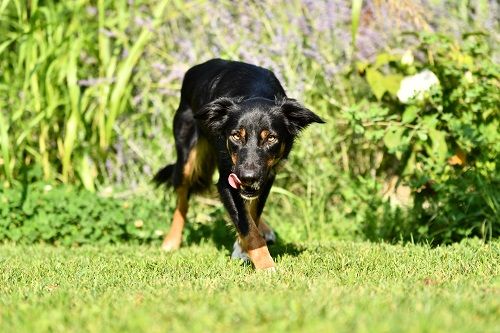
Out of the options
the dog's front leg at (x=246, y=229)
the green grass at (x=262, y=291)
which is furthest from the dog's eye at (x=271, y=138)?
the green grass at (x=262, y=291)

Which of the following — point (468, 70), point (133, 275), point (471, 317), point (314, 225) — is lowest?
point (314, 225)

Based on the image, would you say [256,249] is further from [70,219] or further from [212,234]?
[70,219]

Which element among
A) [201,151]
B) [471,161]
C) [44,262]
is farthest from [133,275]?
[471,161]

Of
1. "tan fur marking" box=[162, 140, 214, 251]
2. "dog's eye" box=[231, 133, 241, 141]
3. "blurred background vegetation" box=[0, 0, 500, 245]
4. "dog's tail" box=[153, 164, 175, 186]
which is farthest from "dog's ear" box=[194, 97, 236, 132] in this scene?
"dog's tail" box=[153, 164, 175, 186]

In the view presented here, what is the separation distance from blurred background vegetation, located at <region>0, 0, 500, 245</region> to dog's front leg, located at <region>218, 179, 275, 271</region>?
1.38m

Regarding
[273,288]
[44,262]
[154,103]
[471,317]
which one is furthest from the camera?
[154,103]

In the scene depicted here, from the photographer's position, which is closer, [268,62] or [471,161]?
[471,161]

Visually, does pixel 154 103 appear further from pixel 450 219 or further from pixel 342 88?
pixel 450 219

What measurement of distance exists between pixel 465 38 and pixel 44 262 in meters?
3.53

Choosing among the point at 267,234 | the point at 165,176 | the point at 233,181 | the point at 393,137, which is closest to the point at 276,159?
the point at 233,181

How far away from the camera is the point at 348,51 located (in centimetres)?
710

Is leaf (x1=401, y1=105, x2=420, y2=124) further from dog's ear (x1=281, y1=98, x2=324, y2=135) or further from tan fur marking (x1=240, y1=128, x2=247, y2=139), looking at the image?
tan fur marking (x1=240, y1=128, x2=247, y2=139)

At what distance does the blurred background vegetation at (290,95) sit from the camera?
6117mm

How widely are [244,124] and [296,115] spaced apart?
0.42 metres
